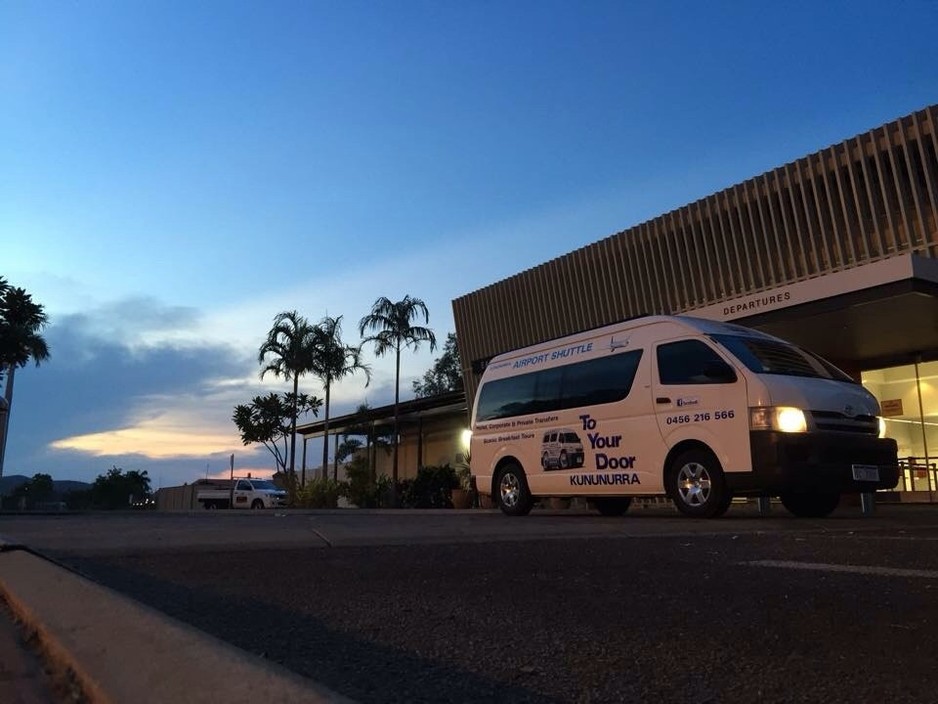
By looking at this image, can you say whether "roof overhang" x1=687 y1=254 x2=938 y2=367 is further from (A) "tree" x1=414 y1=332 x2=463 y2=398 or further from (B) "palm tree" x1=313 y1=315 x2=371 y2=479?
(A) "tree" x1=414 y1=332 x2=463 y2=398

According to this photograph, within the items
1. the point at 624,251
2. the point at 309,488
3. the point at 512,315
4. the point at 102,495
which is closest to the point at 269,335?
the point at 309,488

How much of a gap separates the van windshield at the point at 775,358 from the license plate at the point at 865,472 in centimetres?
116

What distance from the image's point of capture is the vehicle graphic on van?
36.5ft

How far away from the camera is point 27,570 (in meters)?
4.27

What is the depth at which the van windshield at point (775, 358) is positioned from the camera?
9227mm

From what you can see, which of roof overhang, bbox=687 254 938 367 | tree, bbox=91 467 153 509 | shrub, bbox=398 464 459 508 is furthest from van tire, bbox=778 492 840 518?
tree, bbox=91 467 153 509

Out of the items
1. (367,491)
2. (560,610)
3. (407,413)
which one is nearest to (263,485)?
(407,413)

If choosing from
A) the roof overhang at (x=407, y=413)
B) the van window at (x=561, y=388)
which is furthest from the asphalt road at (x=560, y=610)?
the roof overhang at (x=407, y=413)

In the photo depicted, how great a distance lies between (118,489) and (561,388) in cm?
6941

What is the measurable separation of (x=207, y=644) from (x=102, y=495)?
246 feet

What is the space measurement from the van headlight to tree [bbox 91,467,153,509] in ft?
200

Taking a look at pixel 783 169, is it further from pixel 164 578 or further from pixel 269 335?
pixel 269 335

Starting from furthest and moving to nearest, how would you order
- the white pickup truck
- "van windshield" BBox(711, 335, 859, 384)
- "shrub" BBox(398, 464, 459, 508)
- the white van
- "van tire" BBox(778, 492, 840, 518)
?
the white pickup truck, "shrub" BBox(398, 464, 459, 508), "van tire" BBox(778, 492, 840, 518), "van windshield" BBox(711, 335, 859, 384), the white van

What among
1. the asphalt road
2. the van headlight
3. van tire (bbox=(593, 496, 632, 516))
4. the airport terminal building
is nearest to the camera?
the asphalt road
